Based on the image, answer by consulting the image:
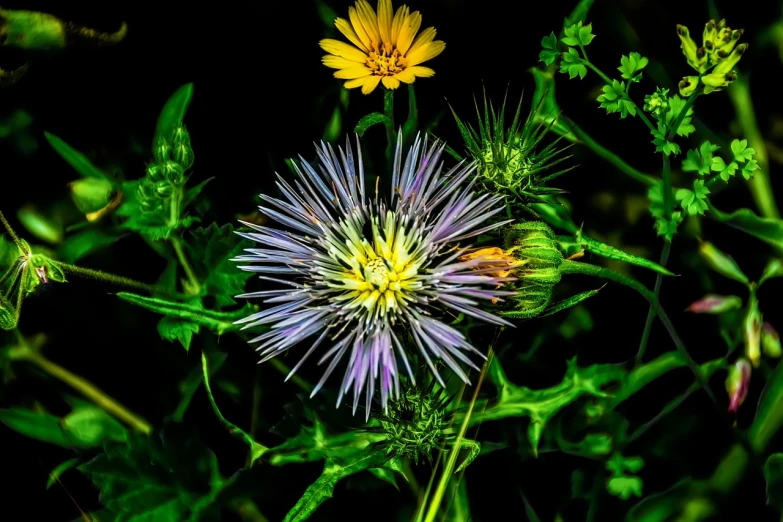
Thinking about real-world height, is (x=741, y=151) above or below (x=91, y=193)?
above

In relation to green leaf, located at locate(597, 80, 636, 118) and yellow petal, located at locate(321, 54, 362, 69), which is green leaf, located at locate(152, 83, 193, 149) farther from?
green leaf, located at locate(597, 80, 636, 118)

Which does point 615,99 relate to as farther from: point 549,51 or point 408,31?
point 408,31

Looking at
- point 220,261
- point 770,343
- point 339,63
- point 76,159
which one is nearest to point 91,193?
point 76,159

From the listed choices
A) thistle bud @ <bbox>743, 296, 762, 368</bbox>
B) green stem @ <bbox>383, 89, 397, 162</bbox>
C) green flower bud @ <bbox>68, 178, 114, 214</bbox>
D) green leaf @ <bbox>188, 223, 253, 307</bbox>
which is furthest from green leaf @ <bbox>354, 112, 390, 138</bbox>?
thistle bud @ <bbox>743, 296, 762, 368</bbox>

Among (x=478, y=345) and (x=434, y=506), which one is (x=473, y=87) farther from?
(x=434, y=506)

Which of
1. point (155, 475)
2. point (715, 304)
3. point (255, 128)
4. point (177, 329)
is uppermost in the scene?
point (255, 128)

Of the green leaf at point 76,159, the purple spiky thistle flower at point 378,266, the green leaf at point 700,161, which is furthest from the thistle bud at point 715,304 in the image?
the green leaf at point 76,159
